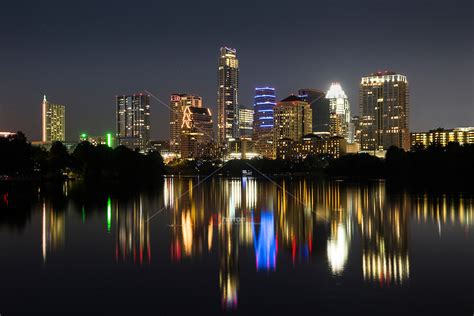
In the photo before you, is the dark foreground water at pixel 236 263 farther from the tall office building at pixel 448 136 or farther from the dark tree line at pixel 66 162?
the tall office building at pixel 448 136

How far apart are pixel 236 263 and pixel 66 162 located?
6920 cm

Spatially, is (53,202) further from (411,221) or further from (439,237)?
(439,237)

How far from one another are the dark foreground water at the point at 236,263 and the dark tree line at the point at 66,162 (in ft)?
144

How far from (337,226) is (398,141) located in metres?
178

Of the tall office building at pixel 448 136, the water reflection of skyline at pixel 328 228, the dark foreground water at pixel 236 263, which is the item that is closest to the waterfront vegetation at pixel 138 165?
the water reflection of skyline at pixel 328 228

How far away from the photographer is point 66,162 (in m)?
81.6

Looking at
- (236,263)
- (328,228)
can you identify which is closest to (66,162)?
(328,228)

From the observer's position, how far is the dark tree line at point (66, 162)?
70500mm

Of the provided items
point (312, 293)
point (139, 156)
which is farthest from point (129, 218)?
point (139, 156)

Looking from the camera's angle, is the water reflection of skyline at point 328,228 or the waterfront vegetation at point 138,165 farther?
the waterfront vegetation at point 138,165

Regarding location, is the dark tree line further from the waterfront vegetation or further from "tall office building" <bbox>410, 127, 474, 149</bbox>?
"tall office building" <bbox>410, 127, 474, 149</bbox>

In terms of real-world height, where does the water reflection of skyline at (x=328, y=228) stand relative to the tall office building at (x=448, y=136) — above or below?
below

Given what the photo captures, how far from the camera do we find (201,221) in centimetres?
2547

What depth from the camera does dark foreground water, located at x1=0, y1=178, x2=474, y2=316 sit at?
40.3ft
